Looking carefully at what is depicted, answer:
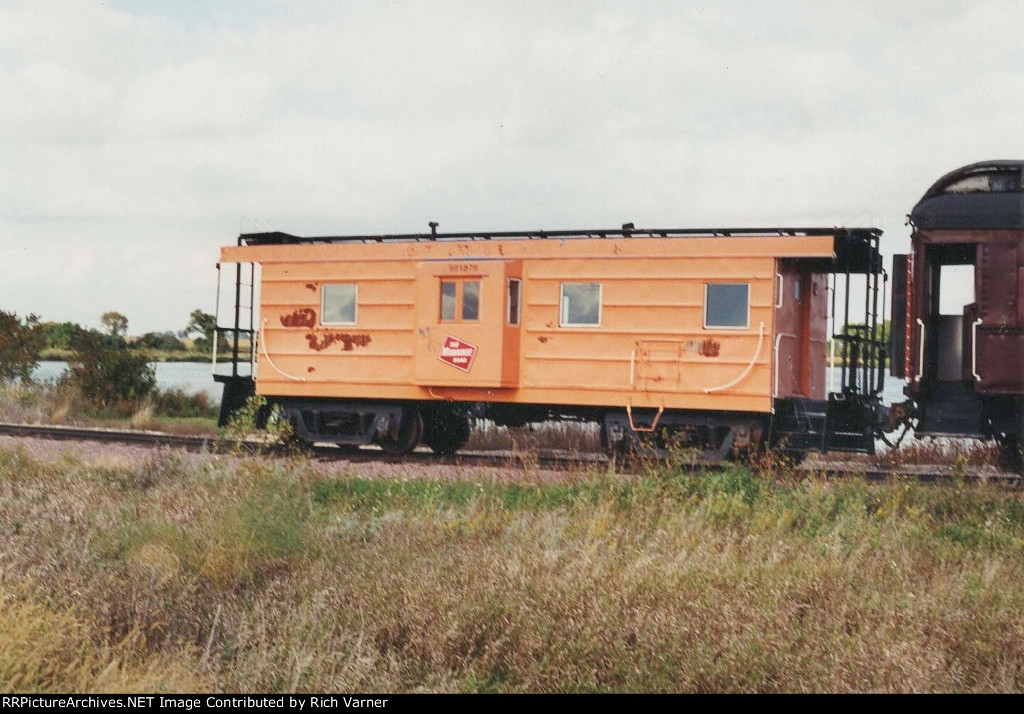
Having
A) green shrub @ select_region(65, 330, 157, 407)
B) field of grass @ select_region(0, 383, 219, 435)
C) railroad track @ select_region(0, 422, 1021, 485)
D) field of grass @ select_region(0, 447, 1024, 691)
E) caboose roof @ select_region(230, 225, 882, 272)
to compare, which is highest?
caboose roof @ select_region(230, 225, 882, 272)

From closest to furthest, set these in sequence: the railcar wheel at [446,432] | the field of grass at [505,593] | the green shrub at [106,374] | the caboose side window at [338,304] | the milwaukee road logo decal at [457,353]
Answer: the field of grass at [505,593], the milwaukee road logo decal at [457,353], the caboose side window at [338,304], the railcar wheel at [446,432], the green shrub at [106,374]

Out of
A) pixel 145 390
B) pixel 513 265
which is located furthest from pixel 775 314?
pixel 145 390

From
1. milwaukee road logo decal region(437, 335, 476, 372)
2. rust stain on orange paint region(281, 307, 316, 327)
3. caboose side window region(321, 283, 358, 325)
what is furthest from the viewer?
rust stain on orange paint region(281, 307, 316, 327)

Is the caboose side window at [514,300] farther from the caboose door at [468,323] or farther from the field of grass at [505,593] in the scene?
the field of grass at [505,593]

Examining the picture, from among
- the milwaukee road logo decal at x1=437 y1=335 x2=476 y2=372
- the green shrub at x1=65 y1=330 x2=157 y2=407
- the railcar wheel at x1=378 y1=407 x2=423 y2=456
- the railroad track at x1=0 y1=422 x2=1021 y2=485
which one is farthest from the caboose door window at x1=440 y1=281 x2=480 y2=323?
the green shrub at x1=65 y1=330 x2=157 y2=407

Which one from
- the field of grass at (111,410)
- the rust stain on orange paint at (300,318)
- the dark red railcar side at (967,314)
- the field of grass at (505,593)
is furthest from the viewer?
the field of grass at (111,410)

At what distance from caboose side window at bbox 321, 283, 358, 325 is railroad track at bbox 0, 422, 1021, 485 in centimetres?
192

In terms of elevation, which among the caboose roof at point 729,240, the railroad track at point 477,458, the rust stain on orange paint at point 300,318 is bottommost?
the railroad track at point 477,458

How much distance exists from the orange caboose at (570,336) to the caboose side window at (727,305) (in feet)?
0.06

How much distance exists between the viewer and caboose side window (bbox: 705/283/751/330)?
13.8m

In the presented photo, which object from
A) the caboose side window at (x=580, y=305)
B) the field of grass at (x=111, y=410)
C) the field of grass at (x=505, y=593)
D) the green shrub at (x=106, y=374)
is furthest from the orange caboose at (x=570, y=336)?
the green shrub at (x=106, y=374)

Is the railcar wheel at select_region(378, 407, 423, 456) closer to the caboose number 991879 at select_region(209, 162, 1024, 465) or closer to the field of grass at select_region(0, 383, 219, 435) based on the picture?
the caboose number 991879 at select_region(209, 162, 1024, 465)

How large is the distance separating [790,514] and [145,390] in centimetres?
1761

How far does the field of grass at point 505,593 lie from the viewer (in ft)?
20.5
